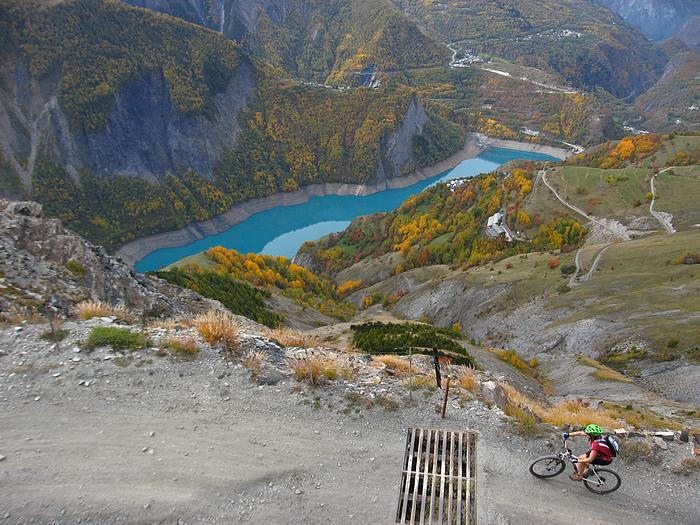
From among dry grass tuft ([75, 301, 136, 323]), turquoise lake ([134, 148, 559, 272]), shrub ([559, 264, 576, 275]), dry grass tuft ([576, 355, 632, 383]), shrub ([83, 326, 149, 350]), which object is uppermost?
turquoise lake ([134, 148, 559, 272])

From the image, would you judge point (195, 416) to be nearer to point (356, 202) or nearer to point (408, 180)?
point (356, 202)

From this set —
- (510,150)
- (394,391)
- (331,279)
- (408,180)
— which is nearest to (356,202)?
(408,180)

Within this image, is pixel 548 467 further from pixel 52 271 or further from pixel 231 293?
pixel 231 293

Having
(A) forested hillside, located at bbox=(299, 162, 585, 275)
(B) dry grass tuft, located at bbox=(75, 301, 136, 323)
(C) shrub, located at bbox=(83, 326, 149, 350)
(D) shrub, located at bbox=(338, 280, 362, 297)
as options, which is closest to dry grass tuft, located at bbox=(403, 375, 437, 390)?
(C) shrub, located at bbox=(83, 326, 149, 350)

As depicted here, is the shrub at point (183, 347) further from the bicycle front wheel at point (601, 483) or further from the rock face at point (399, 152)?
the rock face at point (399, 152)

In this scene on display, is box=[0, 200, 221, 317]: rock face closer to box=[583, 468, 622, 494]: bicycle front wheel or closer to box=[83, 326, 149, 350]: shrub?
box=[83, 326, 149, 350]: shrub

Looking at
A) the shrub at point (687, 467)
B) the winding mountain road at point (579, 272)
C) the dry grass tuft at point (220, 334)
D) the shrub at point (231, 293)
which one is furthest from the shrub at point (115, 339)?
the winding mountain road at point (579, 272)

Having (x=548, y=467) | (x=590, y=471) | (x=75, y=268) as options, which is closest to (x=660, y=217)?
(x=590, y=471)
